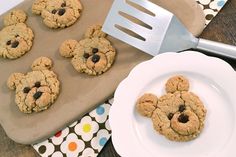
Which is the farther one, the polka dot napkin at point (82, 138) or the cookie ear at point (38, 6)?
the cookie ear at point (38, 6)

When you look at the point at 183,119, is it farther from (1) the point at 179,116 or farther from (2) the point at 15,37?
(2) the point at 15,37

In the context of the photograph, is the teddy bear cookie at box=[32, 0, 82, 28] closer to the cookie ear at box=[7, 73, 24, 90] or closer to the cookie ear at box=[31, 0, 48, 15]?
the cookie ear at box=[31, 0, 48, 15]

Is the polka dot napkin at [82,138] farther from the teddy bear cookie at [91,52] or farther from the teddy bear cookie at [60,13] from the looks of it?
the teddy bear cookie at [60,13]

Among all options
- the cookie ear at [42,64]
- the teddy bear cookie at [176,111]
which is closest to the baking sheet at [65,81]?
the cookie ear at [42,64]

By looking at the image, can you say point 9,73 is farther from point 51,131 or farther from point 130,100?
point 130,100

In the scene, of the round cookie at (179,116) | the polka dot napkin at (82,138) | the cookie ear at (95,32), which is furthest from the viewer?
the cookie ear at (95,32)

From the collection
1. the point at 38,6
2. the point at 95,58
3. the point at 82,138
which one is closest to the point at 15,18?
the point at 38,6
